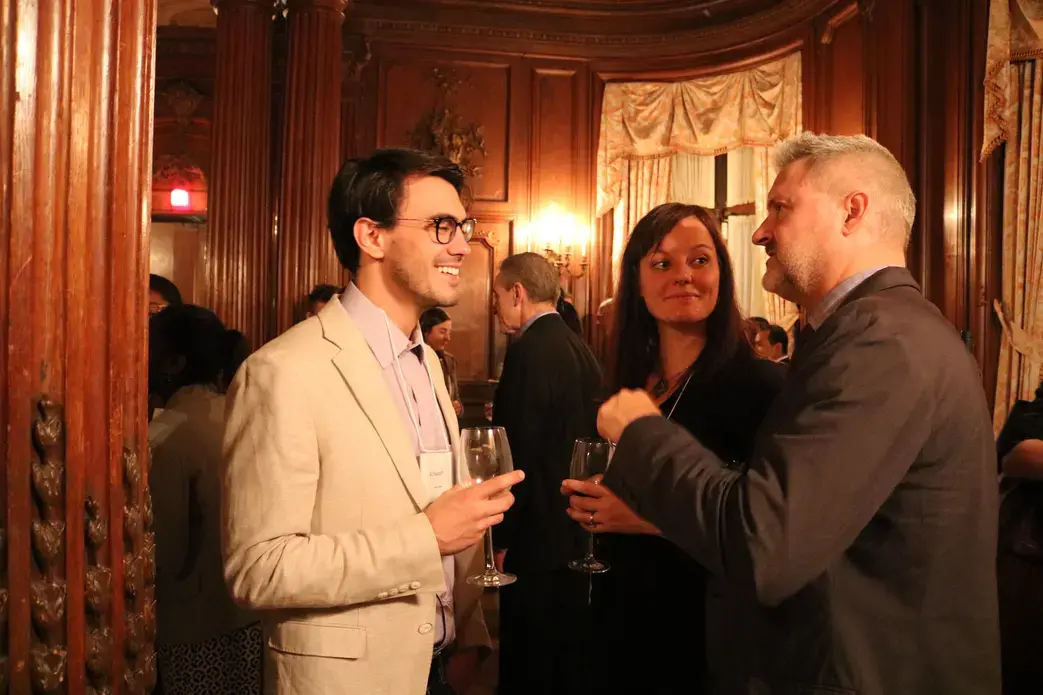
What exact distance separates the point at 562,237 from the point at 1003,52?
4.02 meters

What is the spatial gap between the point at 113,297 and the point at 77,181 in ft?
0.46

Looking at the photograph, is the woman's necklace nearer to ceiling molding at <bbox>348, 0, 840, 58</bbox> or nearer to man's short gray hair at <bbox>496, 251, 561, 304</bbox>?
man's short gray hair at <bbox>496, 251, 561, 304</bbox>

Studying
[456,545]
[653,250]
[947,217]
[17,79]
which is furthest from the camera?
[947,217]

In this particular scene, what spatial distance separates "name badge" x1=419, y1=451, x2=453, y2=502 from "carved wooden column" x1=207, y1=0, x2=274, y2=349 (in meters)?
5.02

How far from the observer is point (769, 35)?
729 centimetres

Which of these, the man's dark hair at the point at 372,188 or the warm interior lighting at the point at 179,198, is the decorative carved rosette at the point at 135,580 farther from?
the warm interior lighting at the point at 179,198

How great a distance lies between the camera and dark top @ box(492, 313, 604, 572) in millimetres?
2977

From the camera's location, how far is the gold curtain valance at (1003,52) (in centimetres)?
500

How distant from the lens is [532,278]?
Answer: 3.40m

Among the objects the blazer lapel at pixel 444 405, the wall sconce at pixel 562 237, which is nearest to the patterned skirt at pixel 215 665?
the blazer lapel at pixel 444 405

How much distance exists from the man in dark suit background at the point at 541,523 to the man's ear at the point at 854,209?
1471 millimetres

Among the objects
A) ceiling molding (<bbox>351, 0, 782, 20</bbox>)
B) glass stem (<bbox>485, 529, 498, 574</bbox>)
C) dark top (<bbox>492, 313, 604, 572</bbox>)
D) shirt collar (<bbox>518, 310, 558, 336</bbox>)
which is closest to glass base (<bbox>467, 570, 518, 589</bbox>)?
glass stem (<bbox>485, 529, 498, 574</bbox>)

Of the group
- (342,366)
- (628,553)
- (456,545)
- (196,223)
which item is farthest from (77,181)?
(196,223)

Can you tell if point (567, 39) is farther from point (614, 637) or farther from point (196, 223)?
point (614, 637)
